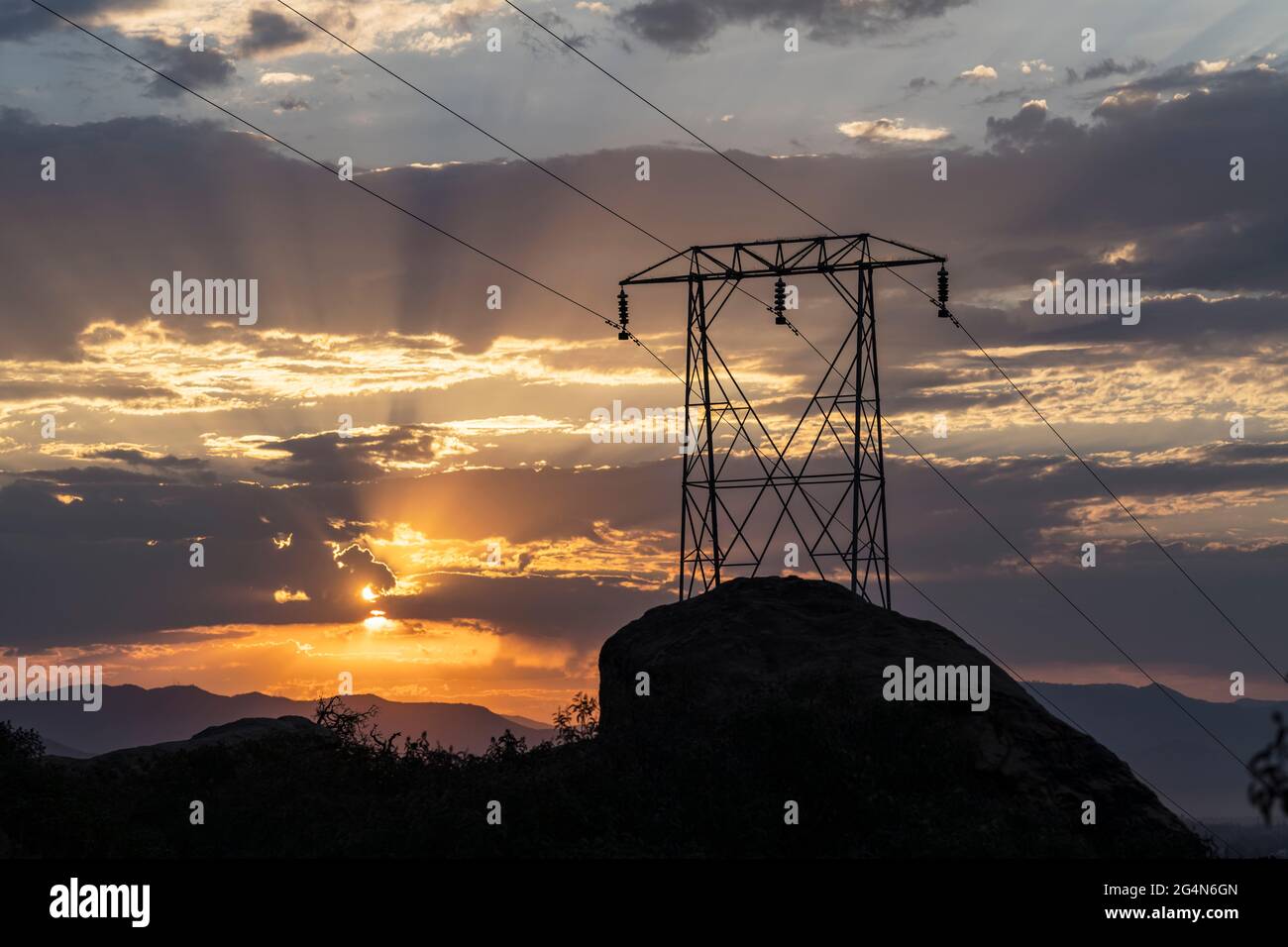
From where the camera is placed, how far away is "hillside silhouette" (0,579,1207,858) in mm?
33188

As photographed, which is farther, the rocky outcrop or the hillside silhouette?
the rocky outcrop

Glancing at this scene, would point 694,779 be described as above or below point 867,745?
below

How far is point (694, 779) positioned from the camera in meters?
35.3

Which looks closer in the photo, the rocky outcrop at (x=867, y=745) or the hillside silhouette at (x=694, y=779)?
the hillside silhouette at (x=694, y=779)

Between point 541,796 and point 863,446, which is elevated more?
point 863,446

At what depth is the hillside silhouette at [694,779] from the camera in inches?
1307

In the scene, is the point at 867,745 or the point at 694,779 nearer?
the point at 694,779
